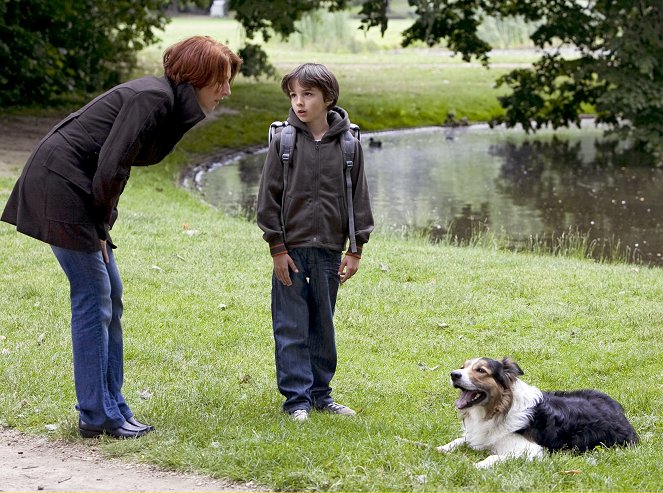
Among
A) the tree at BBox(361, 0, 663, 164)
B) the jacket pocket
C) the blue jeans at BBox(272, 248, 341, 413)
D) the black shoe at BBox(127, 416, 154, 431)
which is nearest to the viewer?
the jacket pocket

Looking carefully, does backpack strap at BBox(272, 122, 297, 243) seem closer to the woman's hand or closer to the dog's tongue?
the woman's hand

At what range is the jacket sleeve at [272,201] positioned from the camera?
19.8 ft

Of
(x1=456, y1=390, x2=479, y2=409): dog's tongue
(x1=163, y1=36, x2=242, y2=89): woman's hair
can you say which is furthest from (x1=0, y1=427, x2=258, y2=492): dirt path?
(x1=163, y1=36, x2=242, y2=89): woman's hair

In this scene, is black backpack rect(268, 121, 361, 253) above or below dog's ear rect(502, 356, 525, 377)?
above

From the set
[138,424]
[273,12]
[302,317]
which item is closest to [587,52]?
[273,12]

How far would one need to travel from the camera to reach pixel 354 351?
27.1 ft

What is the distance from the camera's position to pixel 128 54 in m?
32.3

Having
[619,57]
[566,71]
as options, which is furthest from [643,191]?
[566,71]

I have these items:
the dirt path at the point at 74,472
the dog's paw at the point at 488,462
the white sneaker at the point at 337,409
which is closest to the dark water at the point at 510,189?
the white sneaker at the point at 337,409

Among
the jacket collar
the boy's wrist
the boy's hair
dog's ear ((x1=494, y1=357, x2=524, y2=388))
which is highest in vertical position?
the boy's hair

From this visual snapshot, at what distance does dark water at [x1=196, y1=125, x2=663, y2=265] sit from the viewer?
17312 mm

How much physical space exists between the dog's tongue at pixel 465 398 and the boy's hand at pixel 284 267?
4.19ft

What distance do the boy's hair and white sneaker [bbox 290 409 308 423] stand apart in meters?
1.90

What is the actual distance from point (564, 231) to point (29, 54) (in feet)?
50.3
